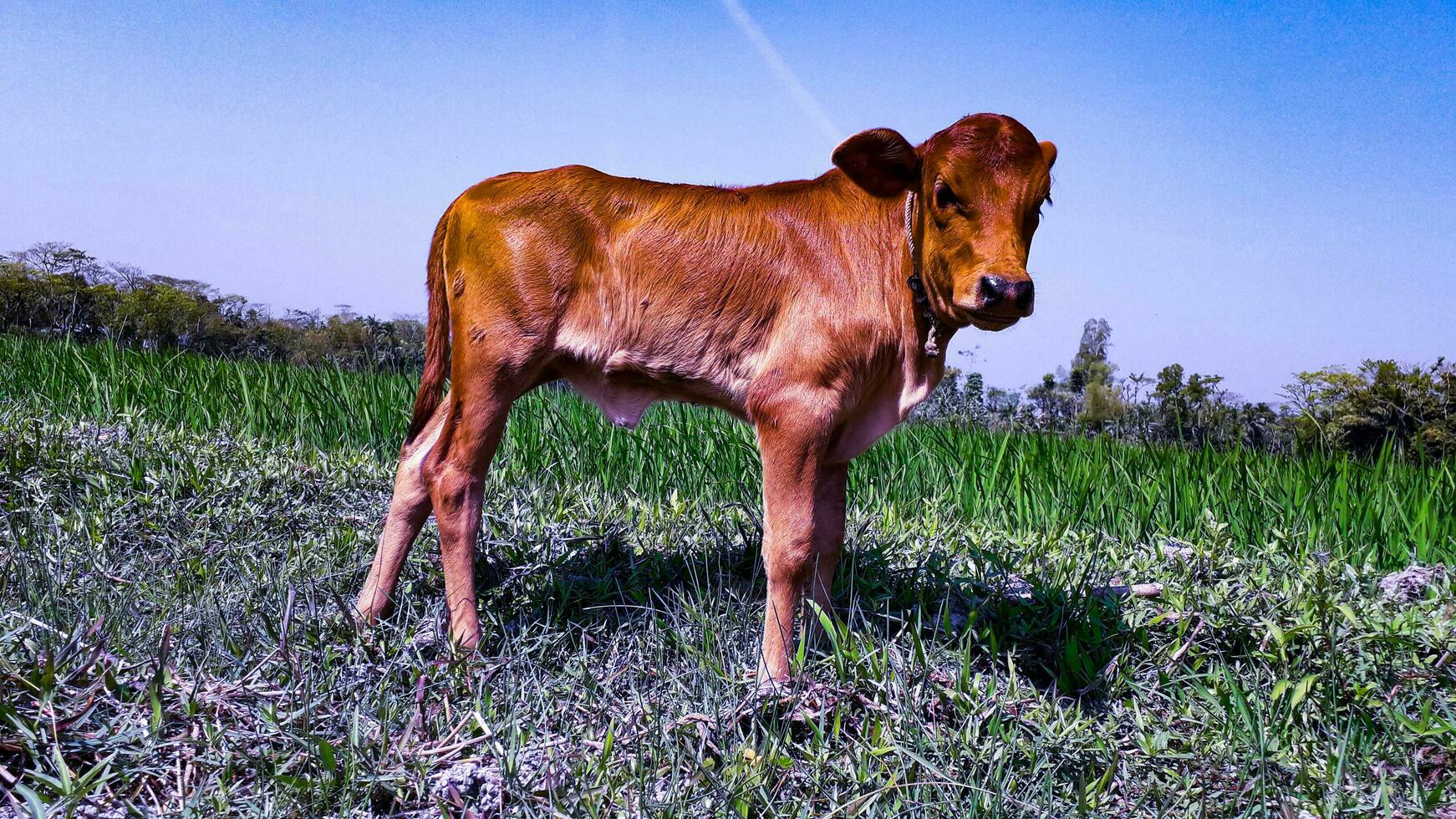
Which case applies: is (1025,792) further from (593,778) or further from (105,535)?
(105,535)

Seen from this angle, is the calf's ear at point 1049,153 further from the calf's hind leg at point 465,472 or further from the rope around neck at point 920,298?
the calf's hind leg at point 465,472

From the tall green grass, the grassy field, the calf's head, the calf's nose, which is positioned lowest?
the grassy field

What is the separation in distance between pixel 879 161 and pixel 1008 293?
67cm

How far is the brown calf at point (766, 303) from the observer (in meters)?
3.14

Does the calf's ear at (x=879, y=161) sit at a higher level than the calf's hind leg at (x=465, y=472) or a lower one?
higher

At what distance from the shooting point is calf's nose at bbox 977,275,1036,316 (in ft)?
9.54

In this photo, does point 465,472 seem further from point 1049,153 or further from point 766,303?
point 1049,153

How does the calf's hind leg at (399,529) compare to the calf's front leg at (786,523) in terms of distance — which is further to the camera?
the calf's hind leg at (399,529)

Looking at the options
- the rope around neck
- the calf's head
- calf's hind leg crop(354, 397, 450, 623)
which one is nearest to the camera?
the calf's head

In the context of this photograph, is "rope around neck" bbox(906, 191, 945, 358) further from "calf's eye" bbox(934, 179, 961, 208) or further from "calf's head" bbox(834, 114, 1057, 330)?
"calf's eye" bbox(934, 179, 961, 208)

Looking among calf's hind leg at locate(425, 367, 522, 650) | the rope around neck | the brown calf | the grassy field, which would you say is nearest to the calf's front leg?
the brown calf

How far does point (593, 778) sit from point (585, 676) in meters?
0.58

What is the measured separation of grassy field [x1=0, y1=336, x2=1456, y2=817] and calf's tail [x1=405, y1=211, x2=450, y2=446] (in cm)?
70

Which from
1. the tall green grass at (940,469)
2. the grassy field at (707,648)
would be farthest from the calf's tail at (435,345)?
the tall green grass at (940,469)
